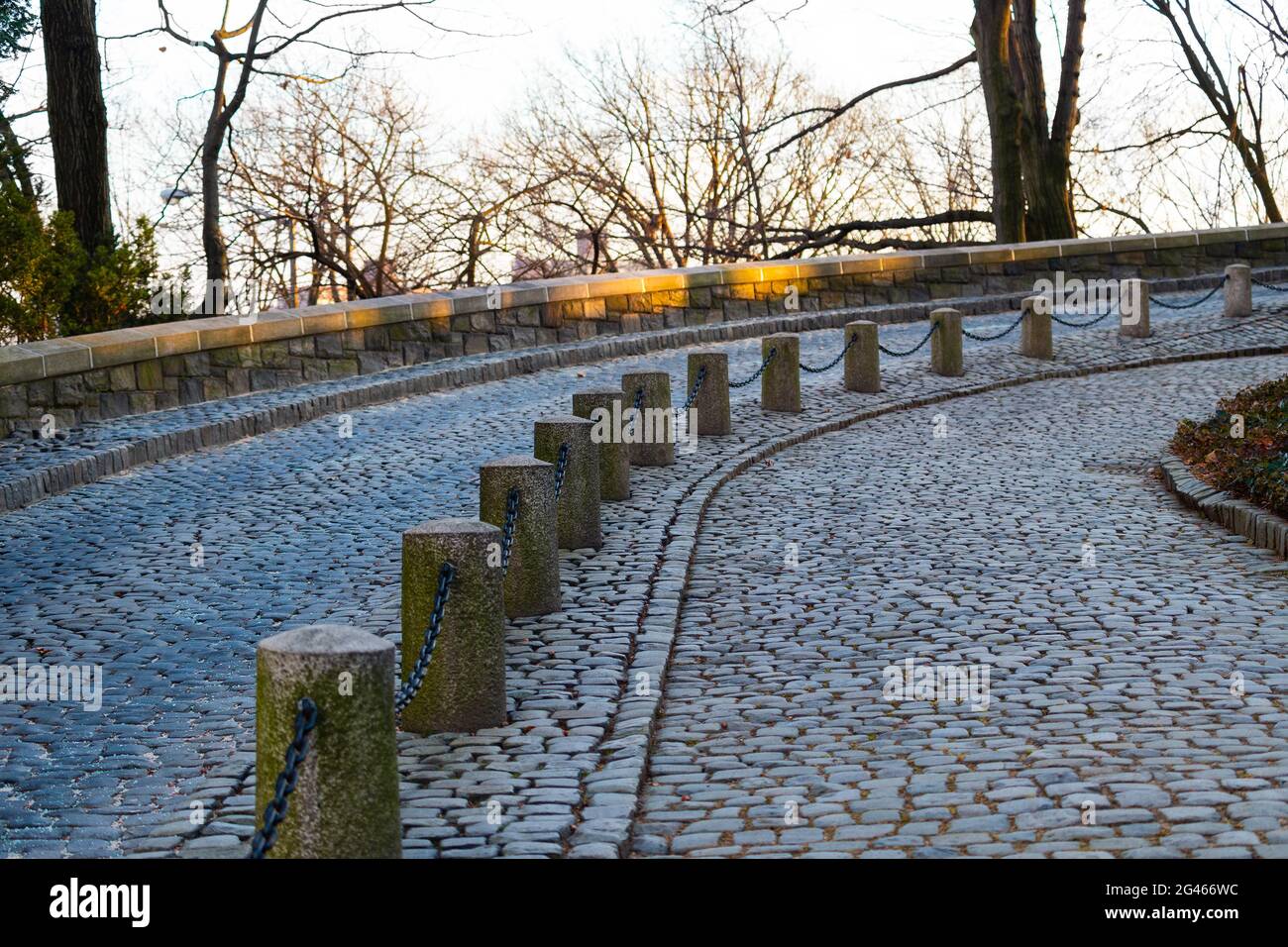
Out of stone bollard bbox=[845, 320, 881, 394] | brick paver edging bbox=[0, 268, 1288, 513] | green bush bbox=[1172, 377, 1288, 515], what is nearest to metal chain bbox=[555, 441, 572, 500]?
green bush bbox=[1172, 377, 1288, 515]

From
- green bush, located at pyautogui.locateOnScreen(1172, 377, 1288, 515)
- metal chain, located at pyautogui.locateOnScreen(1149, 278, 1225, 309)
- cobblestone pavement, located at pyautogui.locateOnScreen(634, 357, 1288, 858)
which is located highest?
metal chain, located at pyautogui.locateOnScreen(1149, 278, 1225, 309)

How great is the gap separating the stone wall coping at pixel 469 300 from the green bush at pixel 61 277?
4.34 ft

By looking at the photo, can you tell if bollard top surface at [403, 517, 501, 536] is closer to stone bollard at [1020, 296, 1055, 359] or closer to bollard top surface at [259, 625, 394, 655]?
bollard top surface at [259, 625, 394, 655]

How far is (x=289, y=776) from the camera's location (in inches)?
152

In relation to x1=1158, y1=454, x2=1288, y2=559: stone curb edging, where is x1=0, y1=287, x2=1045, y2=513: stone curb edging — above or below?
above

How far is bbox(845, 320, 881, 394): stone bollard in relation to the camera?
48.5 feet

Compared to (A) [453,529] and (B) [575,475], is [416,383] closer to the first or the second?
(B) [575,475]

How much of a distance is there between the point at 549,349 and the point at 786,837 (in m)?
13.2

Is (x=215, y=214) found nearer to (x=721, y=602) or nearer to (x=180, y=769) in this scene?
(x=721, y=602)

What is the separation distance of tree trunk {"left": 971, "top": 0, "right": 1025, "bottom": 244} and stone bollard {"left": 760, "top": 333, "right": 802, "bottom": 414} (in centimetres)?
1210

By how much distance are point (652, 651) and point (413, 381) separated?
920 centimetres

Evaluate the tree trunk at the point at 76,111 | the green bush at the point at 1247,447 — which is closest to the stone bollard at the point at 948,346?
the green bush at the point at 1247,447

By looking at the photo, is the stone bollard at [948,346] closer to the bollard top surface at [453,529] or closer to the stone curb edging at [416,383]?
the stone curb edging at [416,383]

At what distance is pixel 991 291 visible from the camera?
22016 mm
